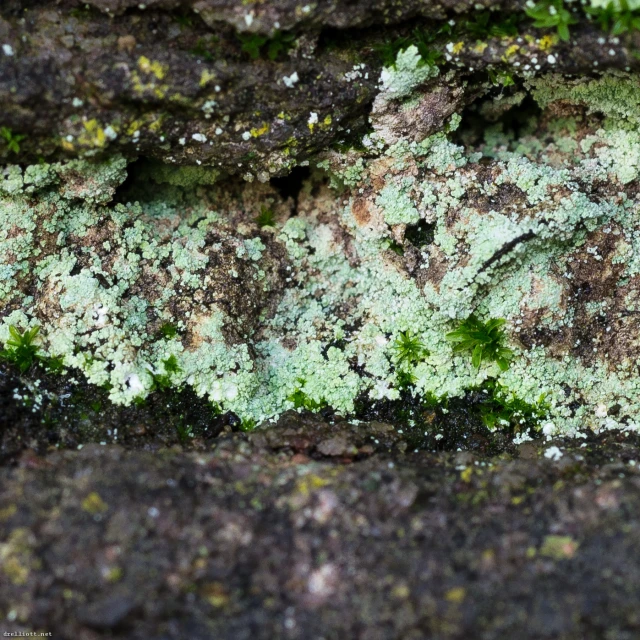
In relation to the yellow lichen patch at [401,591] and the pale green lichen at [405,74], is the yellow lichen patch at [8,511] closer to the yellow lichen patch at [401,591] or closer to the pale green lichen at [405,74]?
the yellow lichen patch at [401,591]

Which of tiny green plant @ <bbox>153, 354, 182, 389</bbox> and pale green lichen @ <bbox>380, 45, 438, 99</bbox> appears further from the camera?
tiny green plant @ <bbox>153, 354, 182, 389</bbox>

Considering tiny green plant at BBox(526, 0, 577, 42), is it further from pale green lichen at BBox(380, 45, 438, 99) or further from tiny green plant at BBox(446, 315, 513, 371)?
tiny green plant at BBox(446, 315, 513, 371)

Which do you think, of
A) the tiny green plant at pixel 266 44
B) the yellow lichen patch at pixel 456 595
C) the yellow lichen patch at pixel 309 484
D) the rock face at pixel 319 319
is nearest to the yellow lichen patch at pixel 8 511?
the rock face at pixel 319 319

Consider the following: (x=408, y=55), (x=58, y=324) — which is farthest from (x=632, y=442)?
(x=58, y=324)

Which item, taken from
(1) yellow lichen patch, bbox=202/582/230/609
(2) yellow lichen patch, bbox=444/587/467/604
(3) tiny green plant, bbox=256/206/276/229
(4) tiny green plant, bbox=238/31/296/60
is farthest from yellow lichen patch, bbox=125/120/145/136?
(2) yellow lichen patch, bbox=444/587/467/604

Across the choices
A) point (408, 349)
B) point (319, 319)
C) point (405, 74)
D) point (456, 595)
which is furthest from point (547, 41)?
point (456, 595)

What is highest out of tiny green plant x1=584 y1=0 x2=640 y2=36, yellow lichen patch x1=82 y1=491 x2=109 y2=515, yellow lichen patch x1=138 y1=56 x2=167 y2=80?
tiny green plant x1=584 y1=0 x2=640 y2=36

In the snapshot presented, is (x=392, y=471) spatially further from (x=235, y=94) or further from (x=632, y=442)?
(x=235, y=94)
